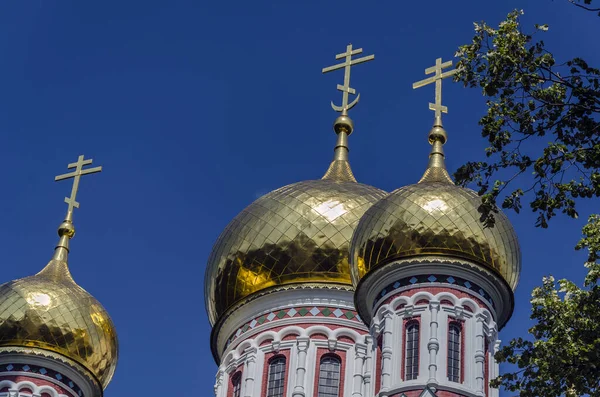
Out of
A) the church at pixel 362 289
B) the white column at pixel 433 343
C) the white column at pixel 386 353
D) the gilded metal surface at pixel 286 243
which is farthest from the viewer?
the gilded metal surface at pixel 286 243

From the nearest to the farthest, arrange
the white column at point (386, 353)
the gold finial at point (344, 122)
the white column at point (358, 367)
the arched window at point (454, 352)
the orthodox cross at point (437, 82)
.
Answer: the arched window at point (454, 352), the white column at point (386, 353), the white column at point (358, 367), the orthodox cross at point (437, 82), the gold finial at point (344, 122)

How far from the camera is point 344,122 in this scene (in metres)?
24.7

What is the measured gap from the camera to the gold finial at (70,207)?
24527mm

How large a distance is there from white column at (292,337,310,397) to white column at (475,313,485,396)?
2.91 meters

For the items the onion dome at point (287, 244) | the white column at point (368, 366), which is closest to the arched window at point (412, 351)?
the white column at point (368, 366)

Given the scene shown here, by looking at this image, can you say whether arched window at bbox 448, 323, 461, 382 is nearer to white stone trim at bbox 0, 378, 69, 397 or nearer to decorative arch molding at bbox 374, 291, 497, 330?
decorative arch molding at bbox 374, 291, 497, 330

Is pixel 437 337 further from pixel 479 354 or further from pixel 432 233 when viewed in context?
pixel 432 233

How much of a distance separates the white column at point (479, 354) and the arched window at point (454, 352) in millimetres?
253

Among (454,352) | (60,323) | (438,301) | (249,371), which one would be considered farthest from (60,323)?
(454,352)

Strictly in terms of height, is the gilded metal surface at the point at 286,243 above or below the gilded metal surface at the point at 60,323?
above

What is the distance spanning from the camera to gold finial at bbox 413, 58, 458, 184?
21.3 meters

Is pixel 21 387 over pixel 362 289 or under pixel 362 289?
under

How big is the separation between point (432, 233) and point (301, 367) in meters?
3.04

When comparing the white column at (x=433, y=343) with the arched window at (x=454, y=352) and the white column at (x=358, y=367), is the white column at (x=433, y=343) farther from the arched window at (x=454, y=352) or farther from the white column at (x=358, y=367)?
the white column at (x=358, y=367)
